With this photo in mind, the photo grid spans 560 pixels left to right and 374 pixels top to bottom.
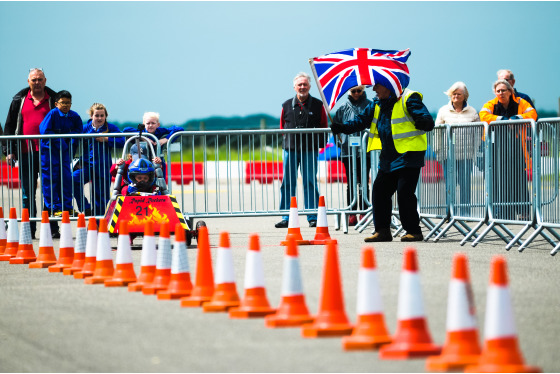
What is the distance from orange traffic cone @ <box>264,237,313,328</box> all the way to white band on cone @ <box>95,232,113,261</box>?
9.83 ft

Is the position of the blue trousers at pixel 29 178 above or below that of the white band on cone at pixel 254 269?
above

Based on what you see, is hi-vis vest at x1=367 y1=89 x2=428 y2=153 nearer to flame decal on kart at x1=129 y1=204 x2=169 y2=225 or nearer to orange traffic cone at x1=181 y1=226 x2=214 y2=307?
flame decal on kart at x1=129 y1=204 x2=169 y2=225

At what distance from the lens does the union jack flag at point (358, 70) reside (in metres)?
13.3

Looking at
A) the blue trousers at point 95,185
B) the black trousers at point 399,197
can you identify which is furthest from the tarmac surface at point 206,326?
the blue trousers at point 95,185

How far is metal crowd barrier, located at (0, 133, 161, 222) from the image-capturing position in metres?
15.3

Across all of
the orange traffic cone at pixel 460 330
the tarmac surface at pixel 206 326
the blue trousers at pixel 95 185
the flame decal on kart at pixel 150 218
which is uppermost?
the blue trousers at pixel 95 185

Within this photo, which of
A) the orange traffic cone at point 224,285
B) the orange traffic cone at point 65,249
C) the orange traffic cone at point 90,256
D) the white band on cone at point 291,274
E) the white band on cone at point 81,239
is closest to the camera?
the white band on cone at point 291,274

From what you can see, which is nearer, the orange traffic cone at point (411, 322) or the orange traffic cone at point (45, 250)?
the orange traffic cone at point (411, 322)

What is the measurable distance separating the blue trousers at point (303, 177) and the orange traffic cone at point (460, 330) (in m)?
10.4

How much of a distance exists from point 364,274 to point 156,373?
1370 mm

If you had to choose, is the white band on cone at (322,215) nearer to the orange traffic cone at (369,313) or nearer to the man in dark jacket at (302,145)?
the man in dark jacket at (302,145)

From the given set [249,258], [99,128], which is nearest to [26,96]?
[99,128]

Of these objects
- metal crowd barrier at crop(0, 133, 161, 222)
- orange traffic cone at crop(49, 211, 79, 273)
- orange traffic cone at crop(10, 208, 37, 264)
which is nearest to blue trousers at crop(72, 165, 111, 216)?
metal crowd barrier at crop(0, 133, 161, 222)

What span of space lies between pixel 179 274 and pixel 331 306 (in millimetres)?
2205
